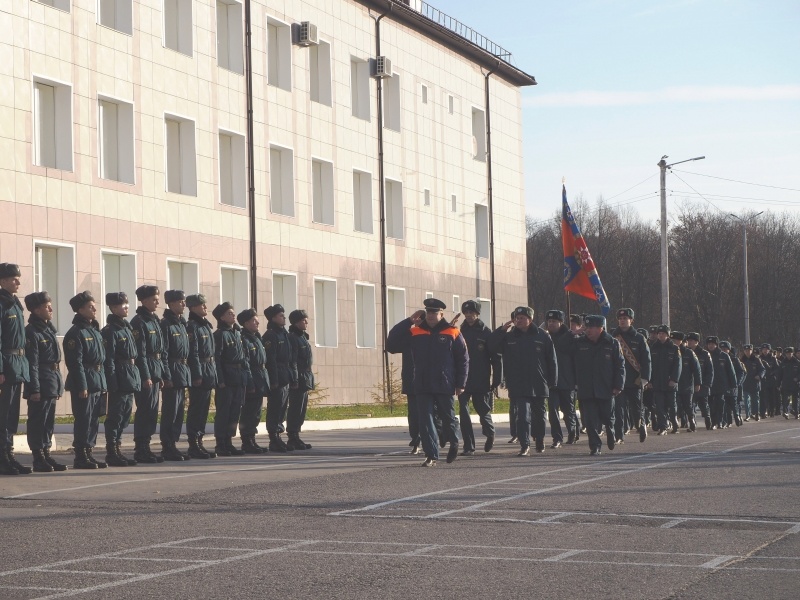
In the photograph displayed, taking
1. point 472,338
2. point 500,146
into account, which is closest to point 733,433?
point 472,338

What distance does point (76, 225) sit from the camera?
1063 inches

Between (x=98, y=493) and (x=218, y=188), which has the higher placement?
(x=218, y=188)

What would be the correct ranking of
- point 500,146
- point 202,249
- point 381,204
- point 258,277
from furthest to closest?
point 500,146
point 381,204
point 258,277
point 202,249

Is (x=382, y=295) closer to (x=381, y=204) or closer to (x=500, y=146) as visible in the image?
(x=381, y=204)

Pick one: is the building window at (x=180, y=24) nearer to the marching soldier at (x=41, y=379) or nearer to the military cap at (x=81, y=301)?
the military cap at (x=81, y=301)

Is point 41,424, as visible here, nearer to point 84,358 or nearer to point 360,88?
point 84,358

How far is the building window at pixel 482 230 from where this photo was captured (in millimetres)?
46844

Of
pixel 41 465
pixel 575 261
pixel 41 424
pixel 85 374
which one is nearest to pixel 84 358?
pixel 85 374

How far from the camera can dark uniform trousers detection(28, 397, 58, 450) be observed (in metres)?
14.8

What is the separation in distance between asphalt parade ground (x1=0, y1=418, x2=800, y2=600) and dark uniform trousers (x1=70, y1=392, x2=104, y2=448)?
0.51 metres

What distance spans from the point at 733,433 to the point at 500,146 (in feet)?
78.4

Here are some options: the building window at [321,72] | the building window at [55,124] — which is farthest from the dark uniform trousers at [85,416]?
the building window at [321,72]

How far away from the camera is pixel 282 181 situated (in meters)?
35.0

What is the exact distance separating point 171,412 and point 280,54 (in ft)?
65.1
